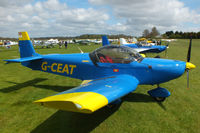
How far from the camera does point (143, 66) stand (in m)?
4.12

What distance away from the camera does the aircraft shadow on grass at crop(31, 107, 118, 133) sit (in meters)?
3.19

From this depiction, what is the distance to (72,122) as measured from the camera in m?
3.52

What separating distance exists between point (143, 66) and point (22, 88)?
5.72 m

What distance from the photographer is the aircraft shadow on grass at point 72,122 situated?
3188 mm

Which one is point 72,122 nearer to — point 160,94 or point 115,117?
point 115,117

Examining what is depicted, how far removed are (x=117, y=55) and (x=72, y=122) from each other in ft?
8.64

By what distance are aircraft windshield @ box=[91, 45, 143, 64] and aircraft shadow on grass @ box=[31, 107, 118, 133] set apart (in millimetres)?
1762

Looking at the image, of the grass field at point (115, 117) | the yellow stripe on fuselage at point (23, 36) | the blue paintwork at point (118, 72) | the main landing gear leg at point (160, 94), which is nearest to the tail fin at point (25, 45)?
the yellow stripe on fuselage at point (23, 36)

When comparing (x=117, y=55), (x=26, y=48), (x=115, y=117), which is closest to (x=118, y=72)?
(x=117, y=55)

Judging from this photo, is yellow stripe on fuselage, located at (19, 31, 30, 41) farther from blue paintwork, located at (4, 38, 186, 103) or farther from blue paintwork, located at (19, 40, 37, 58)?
blue paintwork, located at (4, 38, 186, 103)

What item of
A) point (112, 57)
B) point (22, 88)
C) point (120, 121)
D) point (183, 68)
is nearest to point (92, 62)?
point (112, 57)

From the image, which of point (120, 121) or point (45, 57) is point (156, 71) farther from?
point (45, 57)

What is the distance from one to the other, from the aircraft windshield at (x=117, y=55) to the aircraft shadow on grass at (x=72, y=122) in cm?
176

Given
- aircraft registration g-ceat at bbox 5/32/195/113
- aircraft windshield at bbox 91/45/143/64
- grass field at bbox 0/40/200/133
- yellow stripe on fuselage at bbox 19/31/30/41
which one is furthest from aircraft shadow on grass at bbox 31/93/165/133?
yellow stripe on fuselage at bbox 19/31/30/41
